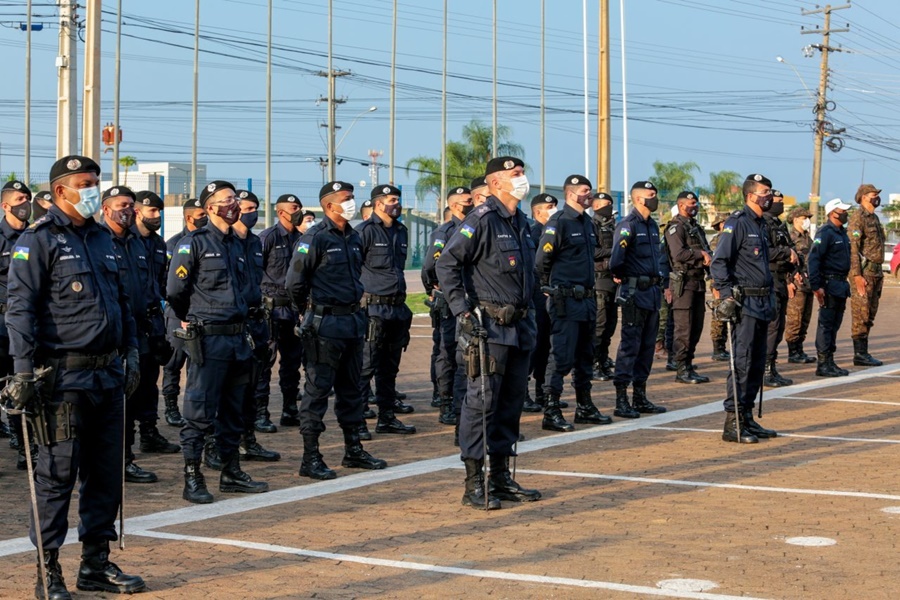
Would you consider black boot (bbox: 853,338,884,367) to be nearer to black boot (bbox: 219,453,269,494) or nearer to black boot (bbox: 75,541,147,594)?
black boot (bbox: 219,453,269,494)

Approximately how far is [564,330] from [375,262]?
1997mm

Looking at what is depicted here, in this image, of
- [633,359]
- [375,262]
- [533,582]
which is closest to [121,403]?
[533,582]

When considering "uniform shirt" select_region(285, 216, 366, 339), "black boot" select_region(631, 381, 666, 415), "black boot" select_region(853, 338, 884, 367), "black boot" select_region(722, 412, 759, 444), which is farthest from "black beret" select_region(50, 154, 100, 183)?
"black boot" select_region(853, 338, 884, 367)

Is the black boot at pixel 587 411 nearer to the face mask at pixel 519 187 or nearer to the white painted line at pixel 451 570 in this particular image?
the face mask at pixel 519 187

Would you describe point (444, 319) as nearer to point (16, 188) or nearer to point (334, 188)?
point (334, 188)

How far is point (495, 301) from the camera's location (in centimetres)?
916

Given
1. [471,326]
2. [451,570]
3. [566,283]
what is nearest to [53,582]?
[451,570]

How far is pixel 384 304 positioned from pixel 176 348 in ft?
7.04

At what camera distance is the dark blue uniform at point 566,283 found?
40.3 ft

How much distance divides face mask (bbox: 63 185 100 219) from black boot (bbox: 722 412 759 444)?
22.3 ft

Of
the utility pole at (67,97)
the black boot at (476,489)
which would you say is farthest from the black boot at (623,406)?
the utility pole at (67,97)

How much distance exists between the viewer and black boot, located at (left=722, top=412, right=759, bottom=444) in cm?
1166

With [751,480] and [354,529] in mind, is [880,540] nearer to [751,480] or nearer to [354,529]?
[751,480]

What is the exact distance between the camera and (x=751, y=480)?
994 cm
